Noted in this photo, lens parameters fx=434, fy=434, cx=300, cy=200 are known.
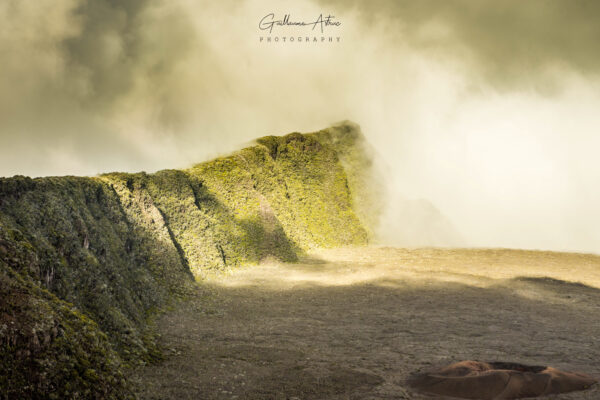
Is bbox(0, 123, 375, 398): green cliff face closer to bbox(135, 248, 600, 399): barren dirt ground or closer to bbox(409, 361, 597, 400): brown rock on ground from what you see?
bbox(135, 248, 600, 399): barren dirt ground

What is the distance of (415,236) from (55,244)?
144ft

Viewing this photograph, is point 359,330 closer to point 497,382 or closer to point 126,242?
point 497,382

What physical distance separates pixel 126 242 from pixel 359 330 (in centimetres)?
1035

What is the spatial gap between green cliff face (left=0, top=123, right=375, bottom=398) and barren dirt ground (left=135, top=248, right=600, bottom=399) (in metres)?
1.59

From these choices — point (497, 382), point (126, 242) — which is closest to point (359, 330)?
point (497, 382)

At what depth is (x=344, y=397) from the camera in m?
8.88

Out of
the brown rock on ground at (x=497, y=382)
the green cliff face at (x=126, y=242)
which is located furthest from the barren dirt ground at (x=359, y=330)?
the green cliff face at (x=126, y=242)

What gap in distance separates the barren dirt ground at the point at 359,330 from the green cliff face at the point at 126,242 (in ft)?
5.21

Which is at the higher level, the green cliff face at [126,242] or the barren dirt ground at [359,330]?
the green cliff face at [126,242]

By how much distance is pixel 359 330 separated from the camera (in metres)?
14.2

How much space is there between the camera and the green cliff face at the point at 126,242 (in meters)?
6.79

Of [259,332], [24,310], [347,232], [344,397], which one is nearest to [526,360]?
[344,397]

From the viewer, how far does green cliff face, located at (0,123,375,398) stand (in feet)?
22.3

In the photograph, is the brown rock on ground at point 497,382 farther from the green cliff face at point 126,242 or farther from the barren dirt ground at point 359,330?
the green cliff face at point 126,242
